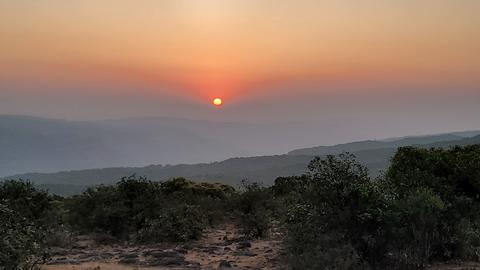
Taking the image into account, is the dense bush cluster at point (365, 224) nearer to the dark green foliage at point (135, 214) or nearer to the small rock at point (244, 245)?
the small rock at point (244, 245)

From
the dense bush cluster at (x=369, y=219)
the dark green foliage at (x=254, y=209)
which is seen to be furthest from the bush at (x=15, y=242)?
the dark green foliage at (x=254, y=209)

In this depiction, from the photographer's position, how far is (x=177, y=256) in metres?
17.8

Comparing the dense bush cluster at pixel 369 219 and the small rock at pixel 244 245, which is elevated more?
the dense bush cluster at pixel 369 219

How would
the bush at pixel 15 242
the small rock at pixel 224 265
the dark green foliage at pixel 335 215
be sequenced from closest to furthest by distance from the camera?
the bush at pixel 15 242 < the dark green foliage at pixel 335 215 < the small rock at pixel 224 265

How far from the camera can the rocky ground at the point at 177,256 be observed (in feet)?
52.7

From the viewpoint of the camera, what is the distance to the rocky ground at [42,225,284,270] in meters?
16.1

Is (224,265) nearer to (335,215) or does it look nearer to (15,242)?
(335,215)

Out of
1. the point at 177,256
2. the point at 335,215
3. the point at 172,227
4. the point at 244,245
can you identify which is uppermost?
the point at 335,215

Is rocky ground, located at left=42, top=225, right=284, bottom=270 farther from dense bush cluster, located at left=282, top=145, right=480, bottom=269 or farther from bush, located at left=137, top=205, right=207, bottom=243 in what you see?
dense bush cluster, located at left=282, top=145, right=480, bottom=269

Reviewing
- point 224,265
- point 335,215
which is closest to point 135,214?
point 224,265

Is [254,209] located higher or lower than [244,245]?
higher

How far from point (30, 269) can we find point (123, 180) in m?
13.7

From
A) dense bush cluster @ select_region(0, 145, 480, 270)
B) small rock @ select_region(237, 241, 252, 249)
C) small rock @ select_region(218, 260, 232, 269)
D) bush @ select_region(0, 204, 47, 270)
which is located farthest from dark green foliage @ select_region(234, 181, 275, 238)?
bush @ select_region(0, 204, 47, 270)

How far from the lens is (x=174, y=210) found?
22906mm
